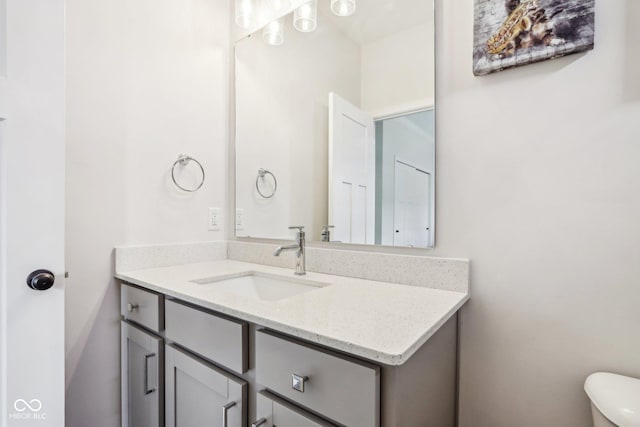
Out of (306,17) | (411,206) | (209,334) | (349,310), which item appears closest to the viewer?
(349,310)

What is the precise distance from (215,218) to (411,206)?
1101 millimetres

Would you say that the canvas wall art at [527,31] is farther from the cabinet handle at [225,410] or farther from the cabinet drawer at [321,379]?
the cabinet handle at [225,410]

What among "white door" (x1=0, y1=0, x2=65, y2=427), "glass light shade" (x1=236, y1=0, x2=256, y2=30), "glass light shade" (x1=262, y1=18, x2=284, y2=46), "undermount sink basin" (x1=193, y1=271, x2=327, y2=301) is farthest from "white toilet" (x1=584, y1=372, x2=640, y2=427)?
"glass light shade" (x1=236, y1=0, x2=256, y2=30)

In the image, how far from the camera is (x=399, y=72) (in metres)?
1.20

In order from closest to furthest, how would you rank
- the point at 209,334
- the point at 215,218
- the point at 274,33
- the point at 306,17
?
the point at 209,334
the point at 306,17
the point at 274,33
the point at 215,218

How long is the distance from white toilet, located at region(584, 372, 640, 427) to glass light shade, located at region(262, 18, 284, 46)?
5.96ft

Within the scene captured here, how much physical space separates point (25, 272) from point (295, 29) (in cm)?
147

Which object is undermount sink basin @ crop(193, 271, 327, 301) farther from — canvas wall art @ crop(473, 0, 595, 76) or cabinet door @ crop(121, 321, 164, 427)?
canvas wall art @ crop(473, 0, 595, 76)

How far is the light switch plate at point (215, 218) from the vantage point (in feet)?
5.70

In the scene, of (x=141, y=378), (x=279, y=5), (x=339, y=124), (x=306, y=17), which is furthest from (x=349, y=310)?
(x=279, y=5)

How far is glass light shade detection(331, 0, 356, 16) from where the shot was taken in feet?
4.46

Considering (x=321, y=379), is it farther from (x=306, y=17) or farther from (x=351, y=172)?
(x=306, y=17)

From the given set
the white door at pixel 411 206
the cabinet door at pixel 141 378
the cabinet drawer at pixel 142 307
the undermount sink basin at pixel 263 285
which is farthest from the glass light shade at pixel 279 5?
the cabinet door at pixel 141 378

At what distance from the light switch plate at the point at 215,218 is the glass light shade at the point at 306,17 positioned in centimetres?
104
